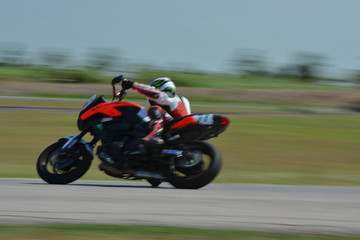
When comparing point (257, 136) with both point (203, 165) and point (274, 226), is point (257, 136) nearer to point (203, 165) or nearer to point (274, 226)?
point (203, 165)

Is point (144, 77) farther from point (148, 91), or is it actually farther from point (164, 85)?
point (148, 91)

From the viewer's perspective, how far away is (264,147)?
15.7 m

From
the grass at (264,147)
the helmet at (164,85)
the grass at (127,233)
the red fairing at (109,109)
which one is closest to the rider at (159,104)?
the helmet at (164,85)

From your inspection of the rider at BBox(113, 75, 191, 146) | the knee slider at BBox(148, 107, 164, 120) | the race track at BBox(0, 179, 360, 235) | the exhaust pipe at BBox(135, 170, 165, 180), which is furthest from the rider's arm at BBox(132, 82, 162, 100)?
the race track at BBox(0, 179, 360, 235)

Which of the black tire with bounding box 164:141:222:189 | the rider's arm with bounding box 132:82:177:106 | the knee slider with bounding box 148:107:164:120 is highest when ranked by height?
the rider's arm with bounding box 132:82:177:106

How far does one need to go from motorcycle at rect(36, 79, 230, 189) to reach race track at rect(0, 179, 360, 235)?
0.41 m

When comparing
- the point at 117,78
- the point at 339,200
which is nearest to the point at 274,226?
the point at 339,200

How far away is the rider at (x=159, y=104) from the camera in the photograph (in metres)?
7.95

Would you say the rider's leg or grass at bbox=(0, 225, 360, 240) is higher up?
the rider's leg

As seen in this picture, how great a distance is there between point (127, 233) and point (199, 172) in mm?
2992

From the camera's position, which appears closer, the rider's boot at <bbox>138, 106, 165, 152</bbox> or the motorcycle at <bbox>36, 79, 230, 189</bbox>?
the motorcycle at <bbox>36, 79, 230, 189</bbox>

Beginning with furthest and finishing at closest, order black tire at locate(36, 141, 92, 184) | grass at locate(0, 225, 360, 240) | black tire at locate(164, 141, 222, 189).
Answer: black tire at locate(36, 141, 92, 184) < black tire at locate(164, 141, 222, 189) < grass at locate(0, 225, 360, 240)

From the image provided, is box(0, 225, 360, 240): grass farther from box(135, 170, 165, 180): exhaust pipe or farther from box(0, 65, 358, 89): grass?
box(0, 65, 358, 89): grass

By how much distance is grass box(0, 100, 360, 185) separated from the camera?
11.2m
